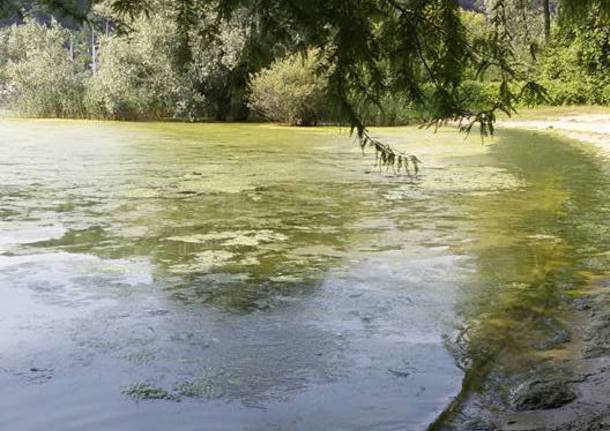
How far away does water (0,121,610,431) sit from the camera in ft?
10.5

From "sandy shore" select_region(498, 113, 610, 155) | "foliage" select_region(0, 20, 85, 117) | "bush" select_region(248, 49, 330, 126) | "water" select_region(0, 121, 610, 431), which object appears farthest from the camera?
"foliage" select_region(0, 20, 85, 117)

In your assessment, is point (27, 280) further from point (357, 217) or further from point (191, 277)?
point (357, 217)

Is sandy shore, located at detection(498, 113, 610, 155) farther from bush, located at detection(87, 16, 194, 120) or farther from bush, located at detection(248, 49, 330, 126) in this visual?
bush, located at detection(87, 16, 194, 120)

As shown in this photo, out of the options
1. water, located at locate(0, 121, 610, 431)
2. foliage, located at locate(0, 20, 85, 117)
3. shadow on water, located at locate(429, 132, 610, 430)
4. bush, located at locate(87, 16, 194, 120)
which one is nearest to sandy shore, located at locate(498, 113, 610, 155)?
shadow on water, located at locate(429, 132, 610, 430)

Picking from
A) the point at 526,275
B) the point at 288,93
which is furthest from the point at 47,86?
the point at 526,275

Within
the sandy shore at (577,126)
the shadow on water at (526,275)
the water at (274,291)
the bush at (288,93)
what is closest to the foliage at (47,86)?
the bush at (288,93)

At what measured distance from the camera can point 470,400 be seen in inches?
124

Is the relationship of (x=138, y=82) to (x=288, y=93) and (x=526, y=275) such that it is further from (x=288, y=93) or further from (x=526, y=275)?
(x=526, y=275)

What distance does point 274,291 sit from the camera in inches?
187

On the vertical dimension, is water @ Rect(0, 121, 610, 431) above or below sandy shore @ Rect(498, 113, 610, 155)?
below

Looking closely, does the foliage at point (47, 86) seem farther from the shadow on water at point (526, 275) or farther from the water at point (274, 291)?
the shadow on water at point (526, 275)

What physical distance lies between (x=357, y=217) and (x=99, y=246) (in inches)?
95.8

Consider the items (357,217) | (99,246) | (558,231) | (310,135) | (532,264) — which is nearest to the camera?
(532,264)

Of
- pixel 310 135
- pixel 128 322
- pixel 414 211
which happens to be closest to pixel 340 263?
pixel 128 322
